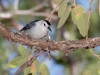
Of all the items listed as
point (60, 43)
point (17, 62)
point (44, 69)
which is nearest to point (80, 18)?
point (60, 43)

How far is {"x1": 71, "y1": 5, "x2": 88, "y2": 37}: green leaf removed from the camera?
206 centimetres

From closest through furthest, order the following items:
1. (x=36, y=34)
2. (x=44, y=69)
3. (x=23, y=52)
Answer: (x=44, y=69)
(x=23, y=52)
(x=36, y=34)

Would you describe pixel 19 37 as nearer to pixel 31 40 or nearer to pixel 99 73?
pixel 31 40

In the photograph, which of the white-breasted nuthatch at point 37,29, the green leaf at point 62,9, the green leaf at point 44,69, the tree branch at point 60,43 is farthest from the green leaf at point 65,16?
the white-breasted nuthatch at point 37,29

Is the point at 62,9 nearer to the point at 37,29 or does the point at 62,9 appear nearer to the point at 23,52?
the point at 23,52

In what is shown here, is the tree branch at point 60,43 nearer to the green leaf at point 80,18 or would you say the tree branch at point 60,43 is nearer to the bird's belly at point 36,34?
the green leaf at point 80,18

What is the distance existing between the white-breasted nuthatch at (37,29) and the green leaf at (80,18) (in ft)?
1.80

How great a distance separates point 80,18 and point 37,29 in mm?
872

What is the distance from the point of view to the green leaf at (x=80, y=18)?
6.75ft

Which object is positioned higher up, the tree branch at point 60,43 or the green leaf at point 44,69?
the tree branch at point 60,43

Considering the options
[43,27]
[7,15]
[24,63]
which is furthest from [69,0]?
[7,15]

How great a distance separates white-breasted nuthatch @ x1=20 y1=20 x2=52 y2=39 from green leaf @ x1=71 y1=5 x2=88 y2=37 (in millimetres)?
548

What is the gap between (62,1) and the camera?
2.19 meters

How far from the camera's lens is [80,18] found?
2.09m
